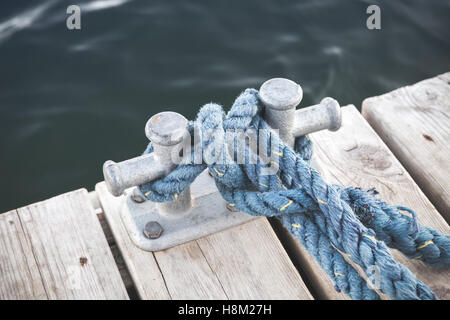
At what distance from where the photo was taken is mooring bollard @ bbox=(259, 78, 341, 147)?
4.74 feet

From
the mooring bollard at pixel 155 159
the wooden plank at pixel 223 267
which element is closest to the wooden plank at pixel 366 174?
the wooden plank at pixel 223 267

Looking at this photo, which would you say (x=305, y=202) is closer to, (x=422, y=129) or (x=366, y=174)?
(x=366, y=174)

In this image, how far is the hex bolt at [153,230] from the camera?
160 centimetres

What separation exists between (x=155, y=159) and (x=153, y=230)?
283 millimetres

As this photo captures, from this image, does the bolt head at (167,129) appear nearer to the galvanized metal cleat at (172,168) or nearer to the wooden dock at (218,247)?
the galvanized metal cleat at (172,168)

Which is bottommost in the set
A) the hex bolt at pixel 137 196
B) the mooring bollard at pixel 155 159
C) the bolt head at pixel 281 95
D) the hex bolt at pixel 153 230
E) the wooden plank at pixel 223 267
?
the wooden plank at pixel 223 267

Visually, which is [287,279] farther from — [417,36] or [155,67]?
[417,36]

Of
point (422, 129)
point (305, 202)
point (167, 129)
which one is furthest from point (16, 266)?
point (422, 129)

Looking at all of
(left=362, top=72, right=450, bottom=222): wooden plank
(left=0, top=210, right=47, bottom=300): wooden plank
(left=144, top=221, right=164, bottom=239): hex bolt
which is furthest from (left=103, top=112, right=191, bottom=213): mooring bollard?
(left=362, top=72, right=450, bottom=222): wooden plank

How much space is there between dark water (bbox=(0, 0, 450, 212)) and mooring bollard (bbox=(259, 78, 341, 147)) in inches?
60.7

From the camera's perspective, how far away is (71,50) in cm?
322

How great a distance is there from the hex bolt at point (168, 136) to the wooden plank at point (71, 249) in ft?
1.16

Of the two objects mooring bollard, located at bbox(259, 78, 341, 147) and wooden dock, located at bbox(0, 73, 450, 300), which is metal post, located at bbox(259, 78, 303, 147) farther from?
wooden dock, located at bbox(0, 73, 450, 300)

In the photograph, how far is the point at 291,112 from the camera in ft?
4.81
